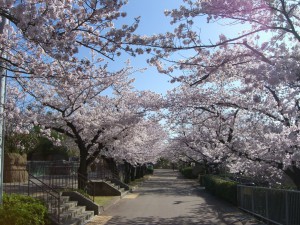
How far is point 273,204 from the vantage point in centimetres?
1391

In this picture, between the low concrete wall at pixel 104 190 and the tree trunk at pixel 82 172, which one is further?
the low concrete wall at pixel 104 190

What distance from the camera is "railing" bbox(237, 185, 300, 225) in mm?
11984

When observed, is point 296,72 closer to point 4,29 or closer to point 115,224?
point 4,29

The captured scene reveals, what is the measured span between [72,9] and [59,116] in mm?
12216

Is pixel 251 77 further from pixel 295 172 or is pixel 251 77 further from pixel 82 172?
pixel 82 172

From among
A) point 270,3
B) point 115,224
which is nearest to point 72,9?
point 270,3

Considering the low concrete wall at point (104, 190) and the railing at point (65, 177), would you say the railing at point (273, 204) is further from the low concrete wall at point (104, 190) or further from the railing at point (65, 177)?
the low concrete wall at point (104, 190)

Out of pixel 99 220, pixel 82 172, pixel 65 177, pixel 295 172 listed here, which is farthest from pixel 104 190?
pixel 295 172

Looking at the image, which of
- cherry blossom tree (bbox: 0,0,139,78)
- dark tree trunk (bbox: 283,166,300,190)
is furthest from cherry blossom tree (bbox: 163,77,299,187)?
cherry blossom tree (bbox: 0,0,139,78)

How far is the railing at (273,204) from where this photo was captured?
11984 mm

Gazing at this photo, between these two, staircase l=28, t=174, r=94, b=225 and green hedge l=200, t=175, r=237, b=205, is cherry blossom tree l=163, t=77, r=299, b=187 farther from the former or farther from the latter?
staircase l=28, t=174, r=94, b=225

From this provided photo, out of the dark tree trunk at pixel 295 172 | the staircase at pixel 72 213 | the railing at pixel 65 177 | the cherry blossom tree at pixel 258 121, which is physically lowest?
the staircase at pixel 72 213

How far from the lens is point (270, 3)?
8.62 metres

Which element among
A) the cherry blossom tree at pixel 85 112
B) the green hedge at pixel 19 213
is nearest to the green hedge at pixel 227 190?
the cherry blossom tree at pixel 85 112
